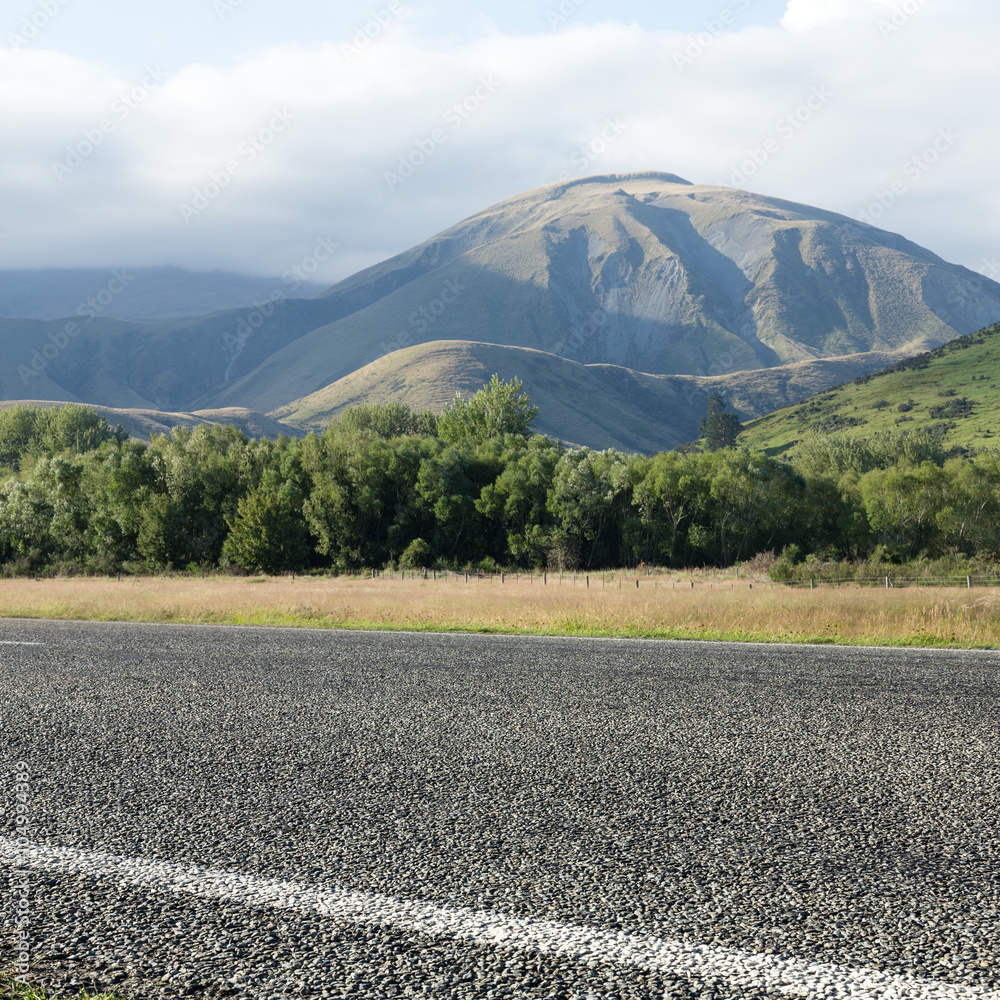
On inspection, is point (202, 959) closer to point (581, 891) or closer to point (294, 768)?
point (581, 891)

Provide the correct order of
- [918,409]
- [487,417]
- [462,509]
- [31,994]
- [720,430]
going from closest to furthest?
[31,994] → [462,509] → [487,417] → [918,409] → [720,430]

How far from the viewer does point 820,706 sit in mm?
8250

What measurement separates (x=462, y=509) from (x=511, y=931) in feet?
188

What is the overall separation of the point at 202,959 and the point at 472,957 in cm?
122

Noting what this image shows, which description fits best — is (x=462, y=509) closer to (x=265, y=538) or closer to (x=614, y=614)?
(x=265, y=538)

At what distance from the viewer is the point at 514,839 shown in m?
4.73

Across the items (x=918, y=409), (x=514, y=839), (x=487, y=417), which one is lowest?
(x=514, y=839)

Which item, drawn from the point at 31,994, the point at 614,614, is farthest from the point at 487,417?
the point at 31,994

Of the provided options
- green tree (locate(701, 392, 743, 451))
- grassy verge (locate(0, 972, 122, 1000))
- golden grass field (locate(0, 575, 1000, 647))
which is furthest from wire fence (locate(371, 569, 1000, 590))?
green tree (locate(701, 392, 743, 451))

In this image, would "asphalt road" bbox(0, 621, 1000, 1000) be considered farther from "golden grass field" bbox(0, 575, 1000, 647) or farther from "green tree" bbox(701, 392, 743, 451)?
"green tree" bbox(701, 392, 743, 451)

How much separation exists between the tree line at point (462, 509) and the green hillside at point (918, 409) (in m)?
86.8

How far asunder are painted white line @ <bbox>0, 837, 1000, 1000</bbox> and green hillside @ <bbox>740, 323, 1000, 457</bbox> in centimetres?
15047

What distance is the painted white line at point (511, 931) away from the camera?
3.17 metres

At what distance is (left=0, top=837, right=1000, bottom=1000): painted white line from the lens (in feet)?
10.4
